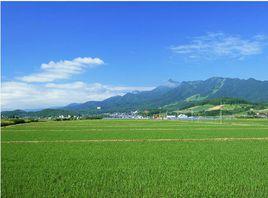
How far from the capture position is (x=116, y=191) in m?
13.0

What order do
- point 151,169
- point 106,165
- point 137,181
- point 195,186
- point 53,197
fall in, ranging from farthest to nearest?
point 106,165 → point 151,169 → point 137,181 → point 195,186 → point 53,197

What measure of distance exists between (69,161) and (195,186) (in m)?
8.38

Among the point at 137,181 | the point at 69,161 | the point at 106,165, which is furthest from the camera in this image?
the point at 69,161

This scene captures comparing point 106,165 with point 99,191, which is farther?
point 106,165

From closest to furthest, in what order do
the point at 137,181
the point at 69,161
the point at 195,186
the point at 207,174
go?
the point at 195,186, the point at 137,181, the point at 207,174, the point at 69,161

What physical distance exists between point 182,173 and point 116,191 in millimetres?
4085

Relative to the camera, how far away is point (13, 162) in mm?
19859

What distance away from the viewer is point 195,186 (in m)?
13.7

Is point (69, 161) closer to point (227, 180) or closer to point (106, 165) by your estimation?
point (106, 165)

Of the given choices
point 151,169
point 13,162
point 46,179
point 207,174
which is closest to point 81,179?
point 46,179

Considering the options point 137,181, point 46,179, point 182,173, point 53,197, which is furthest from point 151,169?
point 53,197

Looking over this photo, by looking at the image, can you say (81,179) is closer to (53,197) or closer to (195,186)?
(53,197)

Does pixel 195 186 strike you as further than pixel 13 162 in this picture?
No

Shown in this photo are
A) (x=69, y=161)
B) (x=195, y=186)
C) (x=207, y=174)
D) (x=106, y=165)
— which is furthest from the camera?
(x=69, y=161)
